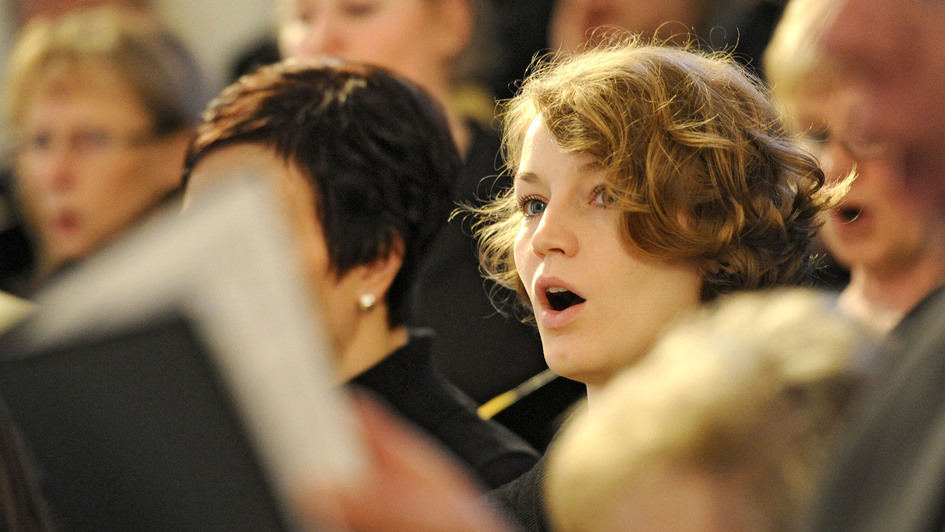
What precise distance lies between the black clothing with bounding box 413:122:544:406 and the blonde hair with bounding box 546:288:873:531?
1030 mm

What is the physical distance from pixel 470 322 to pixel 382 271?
362 mm

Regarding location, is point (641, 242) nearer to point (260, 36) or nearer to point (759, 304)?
point (759, 304)

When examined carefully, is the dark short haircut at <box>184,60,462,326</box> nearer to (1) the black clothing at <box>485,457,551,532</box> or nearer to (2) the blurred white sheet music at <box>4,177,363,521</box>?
(1) the black clothing at <box>485,457,551,532</box>

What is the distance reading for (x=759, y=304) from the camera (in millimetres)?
533

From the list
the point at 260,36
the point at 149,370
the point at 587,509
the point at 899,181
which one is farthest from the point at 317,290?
the point at 260,36

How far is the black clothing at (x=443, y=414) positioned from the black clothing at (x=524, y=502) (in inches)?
4.7

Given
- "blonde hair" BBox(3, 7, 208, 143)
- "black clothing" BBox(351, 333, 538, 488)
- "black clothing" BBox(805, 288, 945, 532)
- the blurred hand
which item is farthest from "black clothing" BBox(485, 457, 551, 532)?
"blonde hair" BBox(3, 7, 208, 143)

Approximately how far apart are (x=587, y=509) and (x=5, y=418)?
21.9 inches

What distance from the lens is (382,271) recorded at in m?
1.26

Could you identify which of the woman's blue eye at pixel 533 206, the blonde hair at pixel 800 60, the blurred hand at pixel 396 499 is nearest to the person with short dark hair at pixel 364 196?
the woman's blue eye at pixel 533 206

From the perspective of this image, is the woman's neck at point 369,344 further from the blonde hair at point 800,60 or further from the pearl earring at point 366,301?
the blonde hair at point 800,60

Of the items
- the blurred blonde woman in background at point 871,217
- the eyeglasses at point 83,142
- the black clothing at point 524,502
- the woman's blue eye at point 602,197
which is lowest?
the black clothing at point 524,502

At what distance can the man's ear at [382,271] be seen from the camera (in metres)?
1.25

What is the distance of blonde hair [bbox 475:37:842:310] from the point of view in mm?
944
